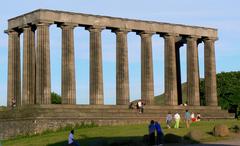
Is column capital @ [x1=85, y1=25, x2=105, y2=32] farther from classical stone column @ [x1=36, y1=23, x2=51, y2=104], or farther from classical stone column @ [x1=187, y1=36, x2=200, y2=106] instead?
classical stone column @ [x1=187, y1=36, x2=200, y2=106]

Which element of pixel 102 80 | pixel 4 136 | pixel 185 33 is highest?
pixel 185 33

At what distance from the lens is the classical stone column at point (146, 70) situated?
4498 inches

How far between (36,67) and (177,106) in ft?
78.4

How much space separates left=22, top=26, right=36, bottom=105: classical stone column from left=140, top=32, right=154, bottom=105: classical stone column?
17.4 metres

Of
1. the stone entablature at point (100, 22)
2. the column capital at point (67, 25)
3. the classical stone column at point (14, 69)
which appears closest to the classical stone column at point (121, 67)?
the stone entablature at point (100, 22)

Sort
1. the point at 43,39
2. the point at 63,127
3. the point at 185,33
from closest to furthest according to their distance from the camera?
the point at 63,127, the point at 43,39, the point at 185,33

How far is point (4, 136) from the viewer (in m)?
98.9

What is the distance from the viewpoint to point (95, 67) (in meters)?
108

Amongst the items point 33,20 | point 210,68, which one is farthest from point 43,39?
point 210,68

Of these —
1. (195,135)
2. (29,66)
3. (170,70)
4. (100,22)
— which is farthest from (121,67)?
(195,135)

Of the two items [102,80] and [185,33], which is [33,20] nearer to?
[102,80]

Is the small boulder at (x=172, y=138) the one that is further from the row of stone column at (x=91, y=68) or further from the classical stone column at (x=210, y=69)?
the classical stone column at (x=210, y=69)

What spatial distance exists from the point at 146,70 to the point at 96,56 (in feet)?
31.7

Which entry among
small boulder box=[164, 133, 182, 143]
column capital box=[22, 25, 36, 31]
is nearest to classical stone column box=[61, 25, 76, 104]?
column capital box=[22, 25, 36, 31]
